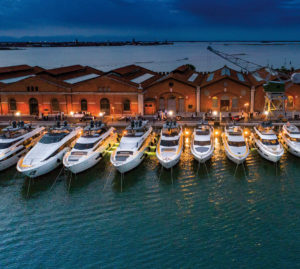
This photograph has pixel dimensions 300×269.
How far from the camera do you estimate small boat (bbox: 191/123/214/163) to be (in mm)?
31297

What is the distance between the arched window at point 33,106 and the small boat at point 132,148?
25622 mm

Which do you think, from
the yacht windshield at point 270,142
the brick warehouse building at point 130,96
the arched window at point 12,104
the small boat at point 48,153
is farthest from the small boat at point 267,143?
the arched window at point 12,104

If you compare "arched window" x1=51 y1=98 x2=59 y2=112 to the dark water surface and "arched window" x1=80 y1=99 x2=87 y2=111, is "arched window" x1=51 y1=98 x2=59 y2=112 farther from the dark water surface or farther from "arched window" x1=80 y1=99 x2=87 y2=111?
the dark water surface

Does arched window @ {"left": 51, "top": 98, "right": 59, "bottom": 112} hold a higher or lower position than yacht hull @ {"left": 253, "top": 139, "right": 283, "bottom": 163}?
higher

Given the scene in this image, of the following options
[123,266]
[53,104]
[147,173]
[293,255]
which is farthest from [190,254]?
[53,104]

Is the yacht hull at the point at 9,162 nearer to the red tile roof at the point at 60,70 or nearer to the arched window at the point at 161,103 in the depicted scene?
the arched window at the point at 161,103

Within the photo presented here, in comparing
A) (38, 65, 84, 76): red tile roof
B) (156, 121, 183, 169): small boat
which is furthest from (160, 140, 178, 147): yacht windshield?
(38, 65, 84, 76): red tile roof

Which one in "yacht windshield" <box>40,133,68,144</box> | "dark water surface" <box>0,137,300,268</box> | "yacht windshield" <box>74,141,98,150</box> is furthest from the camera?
"yacht windshield" <box>40,133,68,144</box>

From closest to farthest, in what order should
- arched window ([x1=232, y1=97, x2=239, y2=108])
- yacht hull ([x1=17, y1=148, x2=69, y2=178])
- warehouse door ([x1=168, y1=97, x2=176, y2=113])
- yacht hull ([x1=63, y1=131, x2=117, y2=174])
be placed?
yacht hull ([x1=17, y1=148, x2=69, y2=178]) → yacht hull ([x1=63, y1=131, x2=117, y2=174]) → arched window ([x1=232, y1=97, x2=239, y2=108]) → warehouse door ([x1=168, y1=97, x2=176, y2=113])

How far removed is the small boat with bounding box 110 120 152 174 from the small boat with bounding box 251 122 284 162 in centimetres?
1271

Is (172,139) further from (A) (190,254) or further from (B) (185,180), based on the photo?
(A) (190,254)

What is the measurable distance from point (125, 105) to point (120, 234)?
1413 inches

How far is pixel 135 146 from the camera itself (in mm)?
32500

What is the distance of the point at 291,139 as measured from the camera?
35531 mm
